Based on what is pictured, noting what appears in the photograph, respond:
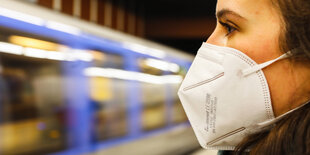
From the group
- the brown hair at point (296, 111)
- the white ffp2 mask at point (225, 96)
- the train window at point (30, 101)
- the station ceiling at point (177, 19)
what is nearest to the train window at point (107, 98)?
the train window at point (30, 101)

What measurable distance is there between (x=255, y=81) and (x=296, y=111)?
19 centimetres

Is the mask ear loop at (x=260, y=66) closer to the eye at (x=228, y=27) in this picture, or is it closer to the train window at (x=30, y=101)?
the eye at (x=228, y=27)

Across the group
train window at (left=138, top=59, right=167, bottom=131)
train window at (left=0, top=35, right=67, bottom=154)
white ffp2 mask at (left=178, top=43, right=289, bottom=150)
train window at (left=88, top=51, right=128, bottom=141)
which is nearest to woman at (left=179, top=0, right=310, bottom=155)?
white ffp2 mask at (left=178, top=43, right=289, bottom=150)

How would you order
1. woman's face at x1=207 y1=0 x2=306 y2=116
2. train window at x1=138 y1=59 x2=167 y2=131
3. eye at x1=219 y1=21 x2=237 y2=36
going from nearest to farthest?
woman's face at x1=207 y1=0 x2=306 y2=116
eye at x1=219 y1=21 x2=237 y2=36
train window at x1=138 y1=59 x2=167 y2=131

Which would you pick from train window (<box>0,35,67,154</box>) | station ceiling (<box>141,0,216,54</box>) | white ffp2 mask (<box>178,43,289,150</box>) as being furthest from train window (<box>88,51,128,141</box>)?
station ceiling (<box>141,0,216,54</box>)

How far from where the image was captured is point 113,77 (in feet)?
14.5

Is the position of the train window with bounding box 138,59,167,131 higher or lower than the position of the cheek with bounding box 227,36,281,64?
Answer: lower

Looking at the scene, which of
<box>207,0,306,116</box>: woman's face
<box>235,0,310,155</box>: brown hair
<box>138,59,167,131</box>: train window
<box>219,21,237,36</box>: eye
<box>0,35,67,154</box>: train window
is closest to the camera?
<box>235,0,310,155</box>: brown hair

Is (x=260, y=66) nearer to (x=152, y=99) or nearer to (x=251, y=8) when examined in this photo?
A: (x=251, y=8)

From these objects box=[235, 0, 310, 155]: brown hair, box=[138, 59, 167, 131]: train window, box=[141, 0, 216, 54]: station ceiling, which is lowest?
box=[138, 59, 167, 131]: train window

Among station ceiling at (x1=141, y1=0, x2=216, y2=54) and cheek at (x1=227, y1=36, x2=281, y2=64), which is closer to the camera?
cheek at (x1=227, y1=36, x2=281, y2=64)

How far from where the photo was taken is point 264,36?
1.20 metres

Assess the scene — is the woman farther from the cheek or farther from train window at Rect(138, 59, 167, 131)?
train window at Rect(138, 59, 167, 131)

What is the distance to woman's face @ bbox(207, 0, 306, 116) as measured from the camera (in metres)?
1.17
